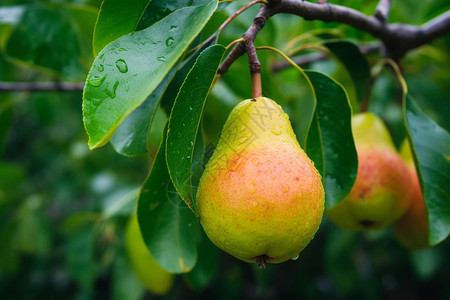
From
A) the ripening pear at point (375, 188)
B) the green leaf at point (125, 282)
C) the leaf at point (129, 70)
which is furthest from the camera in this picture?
the green leaf at point (125, 282)

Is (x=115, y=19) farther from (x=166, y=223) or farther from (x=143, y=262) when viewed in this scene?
(x=143, y=262)

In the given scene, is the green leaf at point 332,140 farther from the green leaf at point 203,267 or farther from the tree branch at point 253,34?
the green leaf at point 203,267

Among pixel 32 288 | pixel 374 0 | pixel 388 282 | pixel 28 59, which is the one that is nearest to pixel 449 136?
pixel 374 0

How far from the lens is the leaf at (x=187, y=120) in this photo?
0.60 meters

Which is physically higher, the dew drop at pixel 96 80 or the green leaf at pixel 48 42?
the dew drop at pixel 96 80

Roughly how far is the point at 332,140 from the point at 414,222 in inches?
16.2

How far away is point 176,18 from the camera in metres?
0.66

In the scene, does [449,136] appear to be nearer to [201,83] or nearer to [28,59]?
[201,83]

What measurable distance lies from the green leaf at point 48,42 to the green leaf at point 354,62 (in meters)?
0.86

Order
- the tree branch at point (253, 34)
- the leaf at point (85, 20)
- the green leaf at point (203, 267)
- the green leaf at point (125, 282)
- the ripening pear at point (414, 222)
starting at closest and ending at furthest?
1. the tree branch at point (253, 34)
2. the ripening pear at point (414, 222)
3. the green leaf at point (203, 267)
4. the leaf at point (85, 20)
5. the green leaf at point (125, 282)

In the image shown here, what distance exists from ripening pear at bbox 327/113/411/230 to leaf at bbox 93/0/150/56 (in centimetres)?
61

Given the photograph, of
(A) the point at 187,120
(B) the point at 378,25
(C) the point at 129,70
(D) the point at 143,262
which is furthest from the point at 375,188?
(D) the point at 143,262

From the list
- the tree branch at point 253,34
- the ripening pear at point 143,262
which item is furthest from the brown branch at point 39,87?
the tree branch at point 253,34

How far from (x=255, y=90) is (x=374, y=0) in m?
1.14
